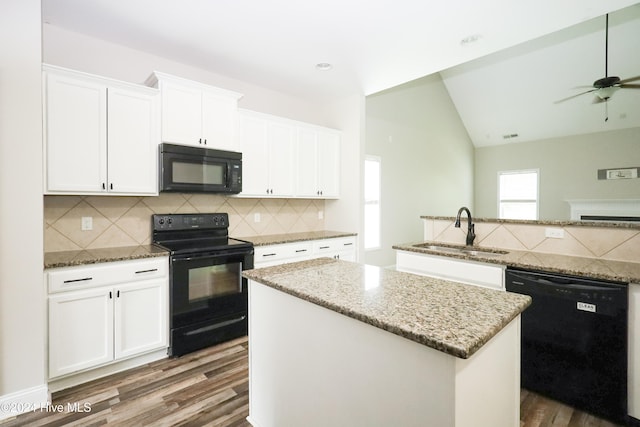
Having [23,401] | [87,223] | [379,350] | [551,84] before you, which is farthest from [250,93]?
[551,84]

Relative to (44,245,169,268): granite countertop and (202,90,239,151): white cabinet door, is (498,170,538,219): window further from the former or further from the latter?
(44,245,169,268): granite countertop

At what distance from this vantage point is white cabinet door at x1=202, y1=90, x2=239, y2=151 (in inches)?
115

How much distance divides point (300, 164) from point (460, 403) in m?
3.16

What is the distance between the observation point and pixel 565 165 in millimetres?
7062

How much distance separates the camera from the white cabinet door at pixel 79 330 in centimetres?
204

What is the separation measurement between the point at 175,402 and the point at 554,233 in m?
2.93

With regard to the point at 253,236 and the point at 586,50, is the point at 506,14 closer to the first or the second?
the point at 253,236

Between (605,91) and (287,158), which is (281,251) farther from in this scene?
(605,91)

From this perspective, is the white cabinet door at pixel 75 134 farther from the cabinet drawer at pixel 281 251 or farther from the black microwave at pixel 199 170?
the cabinet drawer at pixel 281 251

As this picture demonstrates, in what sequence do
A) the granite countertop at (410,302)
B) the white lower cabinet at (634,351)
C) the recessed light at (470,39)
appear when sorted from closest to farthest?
the granite countertop at (410,302), the white lower cabinet at (634,351), the recessed light at (470,39)

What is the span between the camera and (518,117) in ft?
22.9

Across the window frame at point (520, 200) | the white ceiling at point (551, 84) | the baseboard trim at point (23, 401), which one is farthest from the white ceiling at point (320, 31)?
the window frame at point (520, 200)

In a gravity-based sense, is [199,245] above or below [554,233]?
below

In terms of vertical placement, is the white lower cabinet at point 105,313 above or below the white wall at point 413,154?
below
